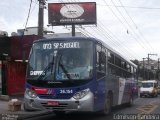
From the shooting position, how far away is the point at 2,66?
2877 centimetres

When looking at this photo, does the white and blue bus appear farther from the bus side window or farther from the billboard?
the billboard

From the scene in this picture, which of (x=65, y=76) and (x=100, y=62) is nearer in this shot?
(x=65, y=76)

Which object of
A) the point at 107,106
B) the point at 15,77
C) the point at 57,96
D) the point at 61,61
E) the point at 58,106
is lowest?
the point at 107,106

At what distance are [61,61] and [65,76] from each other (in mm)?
608

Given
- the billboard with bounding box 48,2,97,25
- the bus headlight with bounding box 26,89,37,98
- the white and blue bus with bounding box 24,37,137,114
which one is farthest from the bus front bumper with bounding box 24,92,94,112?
the billboard with bounding box 48,2,97,25

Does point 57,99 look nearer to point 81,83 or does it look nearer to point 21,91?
point 81,83

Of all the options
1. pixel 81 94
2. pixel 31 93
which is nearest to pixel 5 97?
pixel 31 93

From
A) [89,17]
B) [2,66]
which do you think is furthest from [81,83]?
[89,17]

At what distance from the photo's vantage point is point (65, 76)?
14305 millimetres

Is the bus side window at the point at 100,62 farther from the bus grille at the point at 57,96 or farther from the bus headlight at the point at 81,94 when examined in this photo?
the bus grille at the point at 57,96

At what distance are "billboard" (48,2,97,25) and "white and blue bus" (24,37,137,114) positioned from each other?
3032cm

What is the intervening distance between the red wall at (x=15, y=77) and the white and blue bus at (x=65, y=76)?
1456 cm

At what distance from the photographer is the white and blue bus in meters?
14.2

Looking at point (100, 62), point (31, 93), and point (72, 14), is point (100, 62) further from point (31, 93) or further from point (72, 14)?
point (72, 14)
